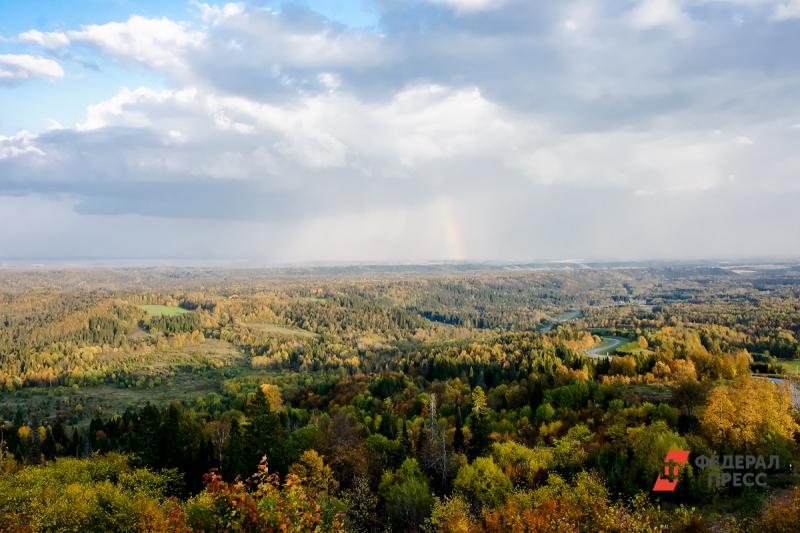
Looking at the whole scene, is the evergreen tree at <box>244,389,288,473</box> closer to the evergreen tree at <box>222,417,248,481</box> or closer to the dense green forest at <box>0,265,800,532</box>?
the dense green forest at <box>0,265,800,532</box>

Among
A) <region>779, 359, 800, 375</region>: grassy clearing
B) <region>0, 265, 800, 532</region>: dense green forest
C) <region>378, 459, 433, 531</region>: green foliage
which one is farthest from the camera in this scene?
<region>779, 359, 800, 375</region>: grassy clearing

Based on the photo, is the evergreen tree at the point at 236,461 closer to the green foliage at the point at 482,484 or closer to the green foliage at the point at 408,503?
the green foliage at the point at 408,503

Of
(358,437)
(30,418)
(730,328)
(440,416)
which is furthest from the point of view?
(730,328)

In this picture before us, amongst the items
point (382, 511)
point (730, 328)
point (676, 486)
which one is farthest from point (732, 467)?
point (730, 328)

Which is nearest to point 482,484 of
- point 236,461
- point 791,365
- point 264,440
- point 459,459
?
point 459,459

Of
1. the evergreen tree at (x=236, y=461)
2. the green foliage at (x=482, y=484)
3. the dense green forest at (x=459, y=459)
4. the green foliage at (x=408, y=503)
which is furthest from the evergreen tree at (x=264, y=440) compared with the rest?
the green foliage at (x=482, y=484)

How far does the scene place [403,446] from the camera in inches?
3268

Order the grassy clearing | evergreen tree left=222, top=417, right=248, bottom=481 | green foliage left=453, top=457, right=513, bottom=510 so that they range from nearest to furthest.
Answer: green foliage left=453, top=457, right=513, bottom=510, evergreen tree left=222, top=417, right=248, bottom=481, the grassy clearing

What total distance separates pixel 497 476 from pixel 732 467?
27926 millimetres

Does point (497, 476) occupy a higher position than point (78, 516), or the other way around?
point (78, 516)

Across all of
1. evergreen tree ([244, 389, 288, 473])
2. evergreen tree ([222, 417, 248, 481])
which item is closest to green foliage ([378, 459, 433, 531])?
evergreen tree ([244, 389, 288, 473])

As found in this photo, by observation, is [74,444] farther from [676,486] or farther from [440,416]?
[676,486]

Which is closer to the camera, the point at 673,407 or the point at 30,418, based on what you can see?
the point at 673,407

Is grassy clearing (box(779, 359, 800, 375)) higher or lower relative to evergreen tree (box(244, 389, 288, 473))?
lower
